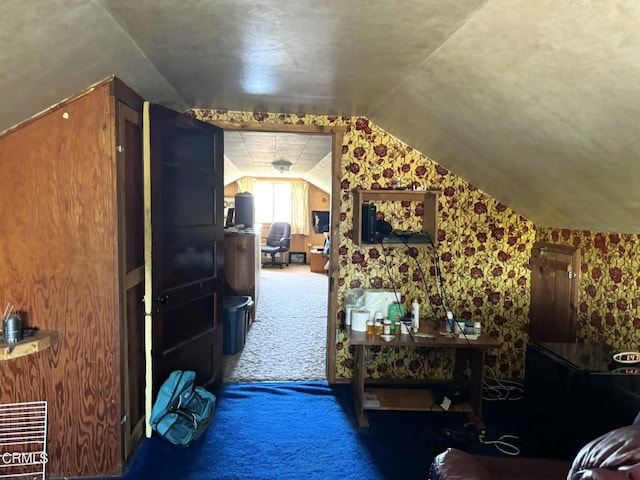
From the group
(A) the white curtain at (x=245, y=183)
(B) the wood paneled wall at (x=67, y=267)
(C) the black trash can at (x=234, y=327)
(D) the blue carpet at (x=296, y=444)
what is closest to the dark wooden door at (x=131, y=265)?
(B) the wood paneled wall at (x=67, y=267)

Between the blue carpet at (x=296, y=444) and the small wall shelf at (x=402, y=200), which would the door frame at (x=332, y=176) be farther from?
the blue carpet at (x=296, y=444)

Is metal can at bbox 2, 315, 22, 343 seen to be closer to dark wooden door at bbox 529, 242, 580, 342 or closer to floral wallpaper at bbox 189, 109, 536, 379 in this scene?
floral wallpaper at bbox 189, 109, 536, 379

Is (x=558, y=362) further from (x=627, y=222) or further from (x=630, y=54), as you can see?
(x=630, y=54)

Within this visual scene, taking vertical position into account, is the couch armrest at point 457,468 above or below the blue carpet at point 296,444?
above

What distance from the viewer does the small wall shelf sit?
10.3 ft

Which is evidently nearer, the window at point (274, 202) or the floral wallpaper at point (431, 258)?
the floral wallpaper at point (431, 258)

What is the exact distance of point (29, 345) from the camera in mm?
1878

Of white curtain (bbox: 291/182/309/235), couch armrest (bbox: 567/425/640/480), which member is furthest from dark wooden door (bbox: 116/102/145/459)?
white curtain (bbox: 291/182/309/235)

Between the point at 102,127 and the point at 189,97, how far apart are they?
0.93 metres

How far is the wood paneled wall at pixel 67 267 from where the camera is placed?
6.80ft

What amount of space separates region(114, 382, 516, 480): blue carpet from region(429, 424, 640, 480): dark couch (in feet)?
2.81

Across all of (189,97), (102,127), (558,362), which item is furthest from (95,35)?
(558,362)

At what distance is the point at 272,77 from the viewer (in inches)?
95.8

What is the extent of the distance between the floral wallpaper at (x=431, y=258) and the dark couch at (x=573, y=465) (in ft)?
6.17
